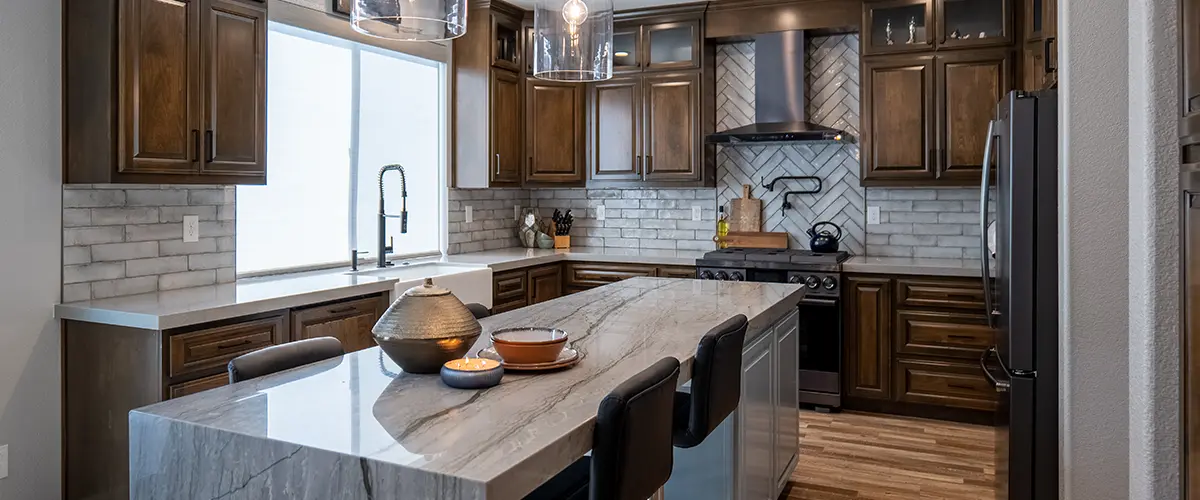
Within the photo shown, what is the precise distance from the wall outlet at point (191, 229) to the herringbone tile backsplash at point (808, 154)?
129 inches

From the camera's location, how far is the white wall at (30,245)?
9.59 feet

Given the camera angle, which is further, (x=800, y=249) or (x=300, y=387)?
(x=800, y=249)

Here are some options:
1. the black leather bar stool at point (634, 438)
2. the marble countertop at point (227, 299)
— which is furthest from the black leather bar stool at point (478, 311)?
the black leather bar stool at point (634, 438)

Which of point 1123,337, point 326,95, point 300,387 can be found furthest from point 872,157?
point 300,387

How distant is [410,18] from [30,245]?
190 cm

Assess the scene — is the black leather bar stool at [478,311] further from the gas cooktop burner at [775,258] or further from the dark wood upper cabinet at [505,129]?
the dark wood upper cabinet at [505,129]

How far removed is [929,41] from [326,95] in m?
3.37

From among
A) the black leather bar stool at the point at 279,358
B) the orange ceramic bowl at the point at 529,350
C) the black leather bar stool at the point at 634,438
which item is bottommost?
the black leather bar stool at the point at 634,438

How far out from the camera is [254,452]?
4.75ft

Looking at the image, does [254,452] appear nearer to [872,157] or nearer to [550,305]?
[550,305]

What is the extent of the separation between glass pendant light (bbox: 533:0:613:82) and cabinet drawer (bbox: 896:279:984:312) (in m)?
2.61

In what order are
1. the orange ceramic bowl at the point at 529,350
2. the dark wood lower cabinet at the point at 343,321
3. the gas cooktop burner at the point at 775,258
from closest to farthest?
the orange ceramic bowl at the point at 529,350 < the dark wood lower cabinet at the point at 343,321 < the gas cooktop burner at the point at 775,258

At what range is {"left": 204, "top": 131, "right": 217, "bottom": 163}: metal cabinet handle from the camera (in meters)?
3.26

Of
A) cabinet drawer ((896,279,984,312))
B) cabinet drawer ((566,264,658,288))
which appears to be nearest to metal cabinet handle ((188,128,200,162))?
cabinet drawer ((566,264,658,288))
